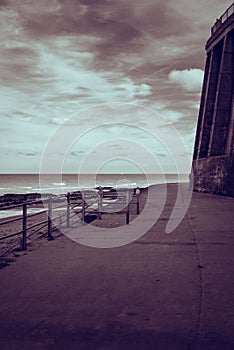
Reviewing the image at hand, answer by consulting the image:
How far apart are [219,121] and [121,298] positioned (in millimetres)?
21541

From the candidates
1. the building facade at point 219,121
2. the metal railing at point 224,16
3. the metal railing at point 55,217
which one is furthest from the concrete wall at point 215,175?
the metal railing at point 224,16

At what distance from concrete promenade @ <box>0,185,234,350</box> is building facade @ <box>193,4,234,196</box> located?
1376 centimetres

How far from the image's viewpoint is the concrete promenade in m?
3.42

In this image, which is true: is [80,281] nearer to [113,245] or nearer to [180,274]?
[180,274]

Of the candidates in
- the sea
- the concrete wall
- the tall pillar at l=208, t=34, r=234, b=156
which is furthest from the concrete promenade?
the sea

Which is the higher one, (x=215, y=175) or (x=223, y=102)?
(x=223, y=102)

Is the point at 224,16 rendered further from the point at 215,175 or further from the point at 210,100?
the point at 215,175

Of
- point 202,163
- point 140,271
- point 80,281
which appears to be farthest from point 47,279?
point 202,163

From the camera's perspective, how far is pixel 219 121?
24.3 meters

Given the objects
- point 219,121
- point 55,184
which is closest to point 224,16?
point 219,121

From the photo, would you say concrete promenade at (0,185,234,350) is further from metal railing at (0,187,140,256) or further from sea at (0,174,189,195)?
sea at (0,174,189,195)

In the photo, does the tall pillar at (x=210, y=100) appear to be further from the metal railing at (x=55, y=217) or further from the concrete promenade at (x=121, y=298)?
the concrete promenade at (x=121, y=298)

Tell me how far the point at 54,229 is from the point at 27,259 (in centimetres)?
425

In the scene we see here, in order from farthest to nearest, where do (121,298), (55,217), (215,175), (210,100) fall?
(210,100)
(215,175)
(55,217)
(121,298)
